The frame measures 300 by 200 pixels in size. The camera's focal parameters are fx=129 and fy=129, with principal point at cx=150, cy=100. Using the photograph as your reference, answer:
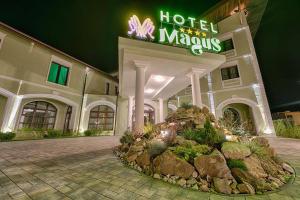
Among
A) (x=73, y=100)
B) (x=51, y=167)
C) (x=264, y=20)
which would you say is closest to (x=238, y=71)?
(x=264, y=20)

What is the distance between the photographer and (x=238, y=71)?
1126 centimetres

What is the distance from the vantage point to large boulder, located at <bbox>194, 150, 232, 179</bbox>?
103 inches

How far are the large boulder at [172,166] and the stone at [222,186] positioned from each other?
1.62 ft

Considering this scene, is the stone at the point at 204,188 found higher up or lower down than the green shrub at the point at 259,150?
lower down

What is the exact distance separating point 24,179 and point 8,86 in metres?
9.56

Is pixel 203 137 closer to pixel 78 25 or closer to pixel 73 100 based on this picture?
pixel 73 100

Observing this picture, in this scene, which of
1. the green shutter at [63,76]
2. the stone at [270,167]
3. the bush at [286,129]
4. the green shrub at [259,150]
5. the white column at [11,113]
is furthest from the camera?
the green shutter at [63,76]

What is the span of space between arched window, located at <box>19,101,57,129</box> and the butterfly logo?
424 inches

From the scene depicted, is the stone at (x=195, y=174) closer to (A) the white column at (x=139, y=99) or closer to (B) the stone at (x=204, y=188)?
(B) the stone at (x=204, y=188)

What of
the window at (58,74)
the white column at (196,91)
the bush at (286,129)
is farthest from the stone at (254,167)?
the window at (58,74)

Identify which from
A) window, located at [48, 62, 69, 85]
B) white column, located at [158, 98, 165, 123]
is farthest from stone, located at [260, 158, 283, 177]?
window, located at [48, 62, 69, 85]

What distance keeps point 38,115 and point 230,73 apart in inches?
685

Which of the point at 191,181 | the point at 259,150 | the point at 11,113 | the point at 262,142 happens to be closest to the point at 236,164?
the point at 191,181

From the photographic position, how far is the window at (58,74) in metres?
11.3
